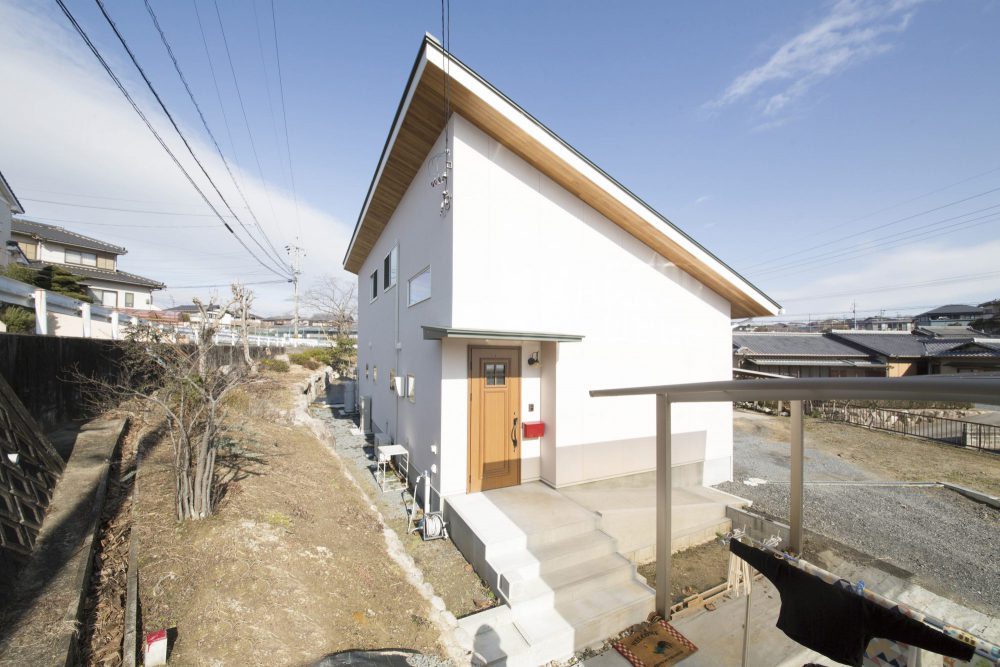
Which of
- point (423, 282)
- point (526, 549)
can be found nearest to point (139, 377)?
point (423, 282)

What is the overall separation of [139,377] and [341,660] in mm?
9744

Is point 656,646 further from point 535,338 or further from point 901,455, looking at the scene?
point 901,455

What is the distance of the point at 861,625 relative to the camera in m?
2.20

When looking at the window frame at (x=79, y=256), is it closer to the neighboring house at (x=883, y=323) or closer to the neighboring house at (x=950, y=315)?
the neighboring house at (x=950, y=315)

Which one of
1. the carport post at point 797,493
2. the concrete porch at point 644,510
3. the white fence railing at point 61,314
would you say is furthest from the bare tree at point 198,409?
the carport post at point 797,493

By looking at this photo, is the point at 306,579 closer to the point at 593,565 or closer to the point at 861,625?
the point at 593,565

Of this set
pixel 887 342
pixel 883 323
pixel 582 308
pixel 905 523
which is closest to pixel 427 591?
pixel 582 308

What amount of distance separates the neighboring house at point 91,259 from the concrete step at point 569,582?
27518mm

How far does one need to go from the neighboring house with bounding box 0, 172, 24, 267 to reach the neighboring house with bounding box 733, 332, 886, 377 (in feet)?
111

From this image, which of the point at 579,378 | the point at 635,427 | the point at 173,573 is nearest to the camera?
the point at 173,573

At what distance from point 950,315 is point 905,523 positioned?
48.4 metres

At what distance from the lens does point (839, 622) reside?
2.29m

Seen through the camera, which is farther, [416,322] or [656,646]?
[416,322]

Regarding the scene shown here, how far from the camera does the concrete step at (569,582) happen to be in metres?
4.04
